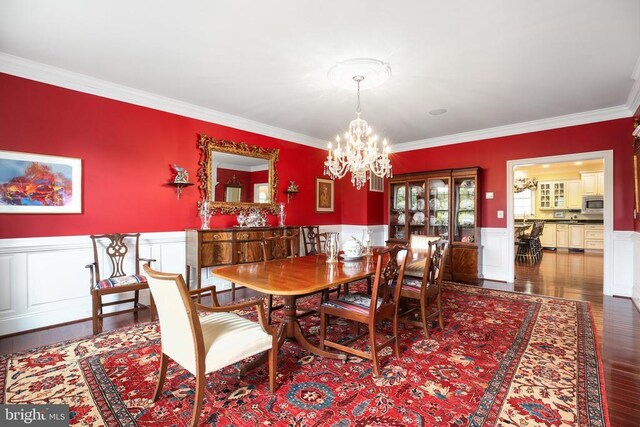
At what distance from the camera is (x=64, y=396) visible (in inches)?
77.0

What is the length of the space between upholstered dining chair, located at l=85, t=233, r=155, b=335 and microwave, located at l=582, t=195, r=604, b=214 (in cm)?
1153

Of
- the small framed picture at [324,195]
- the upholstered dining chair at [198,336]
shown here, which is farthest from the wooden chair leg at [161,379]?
the small framed picture at [324,195]

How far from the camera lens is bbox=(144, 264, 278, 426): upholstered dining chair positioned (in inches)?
64.0

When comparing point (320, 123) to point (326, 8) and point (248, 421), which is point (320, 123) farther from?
point (248, 421)

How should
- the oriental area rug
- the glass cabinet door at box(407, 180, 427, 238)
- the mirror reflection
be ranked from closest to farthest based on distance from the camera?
the oriental area rug < the mirror reflection < the glass cabinet door at box(407, 180, 427, 238)

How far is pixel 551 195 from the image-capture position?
1005 cm

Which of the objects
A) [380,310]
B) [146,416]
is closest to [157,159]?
[146,416]

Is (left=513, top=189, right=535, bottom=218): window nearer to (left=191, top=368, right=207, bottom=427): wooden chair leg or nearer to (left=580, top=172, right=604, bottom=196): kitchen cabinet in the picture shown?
(left=580, top=172, right=604, bottom=196): kitchen cabinet

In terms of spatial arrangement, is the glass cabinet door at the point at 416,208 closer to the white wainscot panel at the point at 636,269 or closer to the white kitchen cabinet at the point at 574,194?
the white wainscot panel at the point at 636,269

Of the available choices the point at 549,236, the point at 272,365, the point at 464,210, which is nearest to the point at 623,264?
the point at 464,210

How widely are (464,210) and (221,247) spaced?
4220 mm

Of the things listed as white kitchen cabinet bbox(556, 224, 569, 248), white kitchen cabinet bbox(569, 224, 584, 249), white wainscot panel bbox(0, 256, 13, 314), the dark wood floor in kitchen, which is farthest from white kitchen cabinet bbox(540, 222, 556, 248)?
white wainscot panel bbox(0, 256, 13, 314)

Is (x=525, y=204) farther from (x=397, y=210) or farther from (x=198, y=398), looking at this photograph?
(x=198, y=398)

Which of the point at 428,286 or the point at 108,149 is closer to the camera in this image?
the point at 428,286
